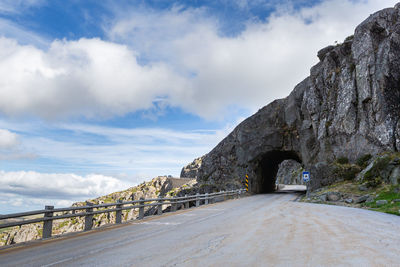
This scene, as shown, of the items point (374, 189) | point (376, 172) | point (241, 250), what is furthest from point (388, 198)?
point (241, 250)

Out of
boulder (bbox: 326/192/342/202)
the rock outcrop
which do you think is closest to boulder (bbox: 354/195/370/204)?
boulder (bbox: 326/192/342/202)

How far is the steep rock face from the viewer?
28.9 metres

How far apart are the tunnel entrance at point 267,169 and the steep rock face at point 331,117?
196 millimetres

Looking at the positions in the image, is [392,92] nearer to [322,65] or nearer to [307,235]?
[322,65]

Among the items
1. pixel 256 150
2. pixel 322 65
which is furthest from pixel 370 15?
pixel 256 150

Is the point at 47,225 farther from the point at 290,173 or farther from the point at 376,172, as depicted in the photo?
the point at 290,173

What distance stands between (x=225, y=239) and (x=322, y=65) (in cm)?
3719

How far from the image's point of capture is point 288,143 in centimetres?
4538

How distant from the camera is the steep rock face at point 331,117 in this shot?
28.9 metres

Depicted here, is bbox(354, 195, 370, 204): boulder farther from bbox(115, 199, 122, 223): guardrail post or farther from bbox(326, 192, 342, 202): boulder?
bbox(115, 199, 122, 223): guardrail post

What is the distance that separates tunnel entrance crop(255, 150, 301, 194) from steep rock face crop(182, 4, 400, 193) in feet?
0.64

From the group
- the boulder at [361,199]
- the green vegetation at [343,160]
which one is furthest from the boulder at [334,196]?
the green vegetation at [343,160]

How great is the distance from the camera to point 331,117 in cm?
3550

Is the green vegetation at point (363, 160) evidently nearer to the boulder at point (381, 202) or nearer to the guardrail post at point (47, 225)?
the boulder at point (381, 202)
